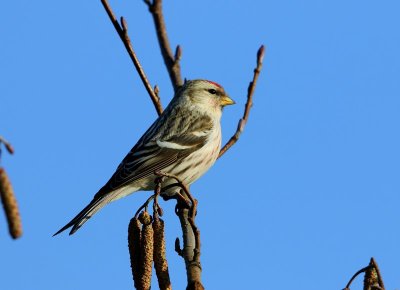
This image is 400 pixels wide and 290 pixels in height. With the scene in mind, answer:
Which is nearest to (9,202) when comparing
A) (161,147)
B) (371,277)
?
(371,277)

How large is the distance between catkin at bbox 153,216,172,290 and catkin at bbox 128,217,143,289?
9cm

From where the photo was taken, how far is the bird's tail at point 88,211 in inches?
168

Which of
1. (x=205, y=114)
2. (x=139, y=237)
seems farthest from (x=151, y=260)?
(x=205, y=114)

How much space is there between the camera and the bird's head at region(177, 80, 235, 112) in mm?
5574

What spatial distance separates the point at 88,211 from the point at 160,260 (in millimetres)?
1542

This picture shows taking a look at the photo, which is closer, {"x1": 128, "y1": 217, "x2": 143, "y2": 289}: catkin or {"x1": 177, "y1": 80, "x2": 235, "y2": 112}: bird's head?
{"x1": 128, "y1": 217, "x2": 143, "y2": 289}: catkin

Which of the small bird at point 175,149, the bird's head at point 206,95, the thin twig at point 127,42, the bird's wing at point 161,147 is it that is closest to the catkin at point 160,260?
the thin twig at point 127,42

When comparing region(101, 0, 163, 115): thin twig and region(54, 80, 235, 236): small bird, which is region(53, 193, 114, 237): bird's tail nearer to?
region(54, 80, 235, 236): small bird

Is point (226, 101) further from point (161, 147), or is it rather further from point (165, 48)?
point (165, 48)

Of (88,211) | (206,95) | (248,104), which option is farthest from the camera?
(206,95)

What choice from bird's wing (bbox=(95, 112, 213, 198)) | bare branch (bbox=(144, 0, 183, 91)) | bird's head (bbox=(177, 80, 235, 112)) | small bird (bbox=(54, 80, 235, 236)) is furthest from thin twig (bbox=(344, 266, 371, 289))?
bird's head (bbox=(177, 80, 235, 112))

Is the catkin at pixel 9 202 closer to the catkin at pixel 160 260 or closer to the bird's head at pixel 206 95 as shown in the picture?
the catkin at pixel 160 260

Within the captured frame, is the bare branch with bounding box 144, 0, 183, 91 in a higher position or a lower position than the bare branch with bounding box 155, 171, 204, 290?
higher

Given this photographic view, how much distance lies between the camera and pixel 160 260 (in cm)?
306
